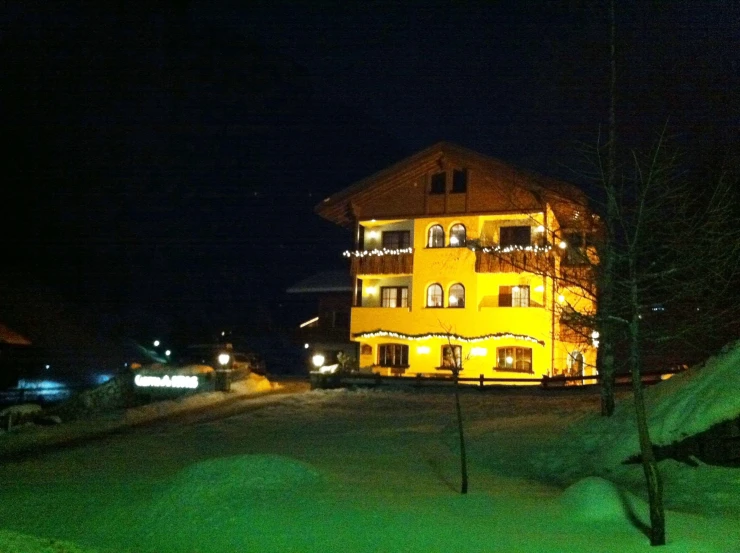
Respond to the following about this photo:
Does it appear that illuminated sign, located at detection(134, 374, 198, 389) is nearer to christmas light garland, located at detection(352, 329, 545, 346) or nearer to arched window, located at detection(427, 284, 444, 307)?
christmas light garland, located at detection(352, 329, 545, 346)

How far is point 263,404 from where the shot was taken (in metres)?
27.2

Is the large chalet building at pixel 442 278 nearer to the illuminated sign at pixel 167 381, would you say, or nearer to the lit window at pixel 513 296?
the lit window at pixel 513 296

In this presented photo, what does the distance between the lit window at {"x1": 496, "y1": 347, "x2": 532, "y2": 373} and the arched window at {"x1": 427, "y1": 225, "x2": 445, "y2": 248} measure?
628 centimetres

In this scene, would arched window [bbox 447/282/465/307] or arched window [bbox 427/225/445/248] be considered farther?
arched window [bbox 427/225/445/248]

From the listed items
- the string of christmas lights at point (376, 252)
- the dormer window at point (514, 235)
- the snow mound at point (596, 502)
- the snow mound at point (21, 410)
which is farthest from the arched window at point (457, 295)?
the snow mound at point (596, 502)

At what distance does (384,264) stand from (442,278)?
3.31 metres

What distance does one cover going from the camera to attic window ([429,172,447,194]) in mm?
38250

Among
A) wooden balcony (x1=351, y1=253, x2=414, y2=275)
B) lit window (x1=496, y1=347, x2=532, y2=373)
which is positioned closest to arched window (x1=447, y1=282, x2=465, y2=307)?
wooden balcony (x1=351, y1=253, x2=414, y2=275)

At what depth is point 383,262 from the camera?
39.2 meters

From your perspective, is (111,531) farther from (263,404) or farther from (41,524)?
(263,404)

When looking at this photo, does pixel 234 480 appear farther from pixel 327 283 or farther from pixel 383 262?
pixel 327 283

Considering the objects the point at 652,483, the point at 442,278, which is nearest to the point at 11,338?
the point at 442,278

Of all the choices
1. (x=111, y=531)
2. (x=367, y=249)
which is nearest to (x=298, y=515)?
(x=111, y=531)

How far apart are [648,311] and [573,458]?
335cm
